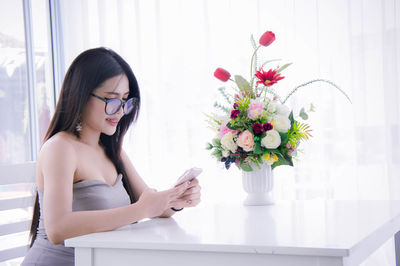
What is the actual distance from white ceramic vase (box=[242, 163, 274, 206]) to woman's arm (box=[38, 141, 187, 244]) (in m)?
0.32

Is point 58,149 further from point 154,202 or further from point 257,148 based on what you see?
point 257,148

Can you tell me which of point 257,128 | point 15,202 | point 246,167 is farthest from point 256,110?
point 15,202

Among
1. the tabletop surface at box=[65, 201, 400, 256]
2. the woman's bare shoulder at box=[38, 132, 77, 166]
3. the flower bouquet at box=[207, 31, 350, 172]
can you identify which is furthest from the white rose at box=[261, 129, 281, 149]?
the woman's bare shoulder at box=[38, 132, 77, 166]

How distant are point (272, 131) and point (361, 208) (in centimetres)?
39

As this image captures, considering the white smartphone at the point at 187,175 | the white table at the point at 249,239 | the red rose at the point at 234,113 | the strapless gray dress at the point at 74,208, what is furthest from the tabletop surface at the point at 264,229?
the red rose at the point at 234,113

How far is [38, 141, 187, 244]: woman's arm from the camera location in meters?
1.38

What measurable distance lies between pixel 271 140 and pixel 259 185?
216 millimetres

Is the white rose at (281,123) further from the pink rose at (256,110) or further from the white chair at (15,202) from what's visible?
the white chair at (15,202)

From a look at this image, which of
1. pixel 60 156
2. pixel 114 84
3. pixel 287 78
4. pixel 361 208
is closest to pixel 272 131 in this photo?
pixel 361 208

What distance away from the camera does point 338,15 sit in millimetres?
2621

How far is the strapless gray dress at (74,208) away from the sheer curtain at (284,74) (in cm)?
53

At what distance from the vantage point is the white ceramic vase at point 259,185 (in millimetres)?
1761

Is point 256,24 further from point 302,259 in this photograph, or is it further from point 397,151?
point 302,259

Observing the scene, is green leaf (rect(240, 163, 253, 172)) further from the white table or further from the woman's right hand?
the woman's right hand
